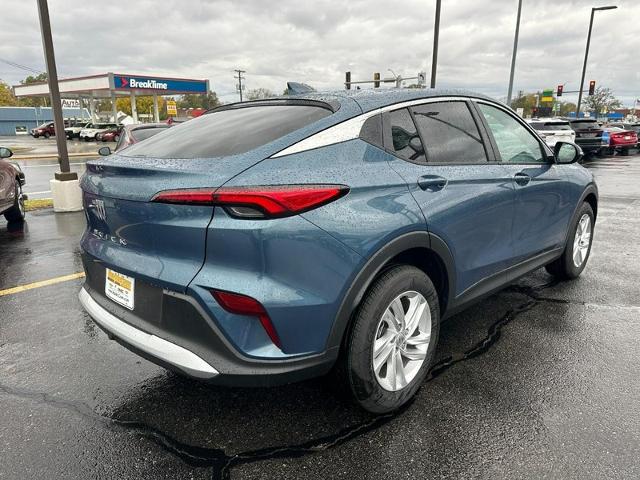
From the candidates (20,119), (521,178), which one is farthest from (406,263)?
(20,119)

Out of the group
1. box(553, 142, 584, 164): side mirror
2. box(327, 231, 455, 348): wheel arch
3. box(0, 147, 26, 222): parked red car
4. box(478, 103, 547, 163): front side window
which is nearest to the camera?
box(327, 231, 455, 348): wheel arch

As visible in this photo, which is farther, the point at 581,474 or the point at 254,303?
the point at 581,474

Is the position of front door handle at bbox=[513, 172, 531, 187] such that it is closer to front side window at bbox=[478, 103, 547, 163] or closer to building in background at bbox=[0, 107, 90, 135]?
front side window at bbox=[478, 103, 547, 163]

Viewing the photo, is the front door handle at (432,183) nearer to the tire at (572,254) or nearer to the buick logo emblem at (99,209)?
the buick logo emblem at (99,209)

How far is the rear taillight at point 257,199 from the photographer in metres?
1.93

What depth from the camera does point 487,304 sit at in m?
4.08

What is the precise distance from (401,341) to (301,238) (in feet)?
3.08

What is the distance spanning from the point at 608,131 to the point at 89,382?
2630cm

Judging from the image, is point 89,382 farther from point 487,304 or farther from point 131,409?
point 487,304

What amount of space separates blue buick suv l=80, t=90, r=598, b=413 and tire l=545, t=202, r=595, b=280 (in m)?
1.64

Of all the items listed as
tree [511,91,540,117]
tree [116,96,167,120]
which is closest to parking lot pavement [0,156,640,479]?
tree [511,91,540,117]

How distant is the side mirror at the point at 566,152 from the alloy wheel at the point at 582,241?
2.59 ft

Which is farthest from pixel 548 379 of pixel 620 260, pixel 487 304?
pixel 620 260

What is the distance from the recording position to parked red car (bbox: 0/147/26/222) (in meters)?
6.54
